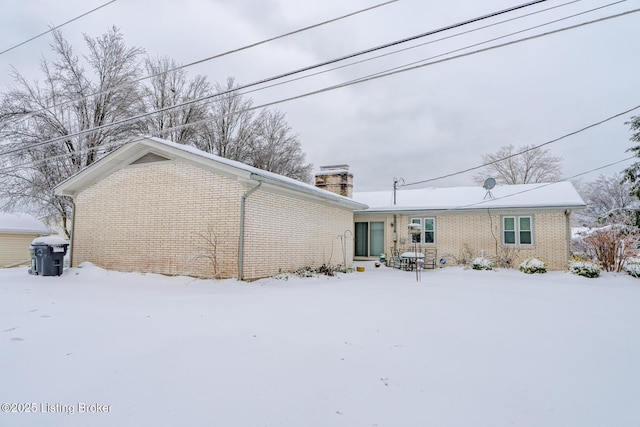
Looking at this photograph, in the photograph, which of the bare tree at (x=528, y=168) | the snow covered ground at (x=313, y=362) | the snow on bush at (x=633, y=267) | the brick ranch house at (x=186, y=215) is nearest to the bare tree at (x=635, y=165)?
the snow on bush at (x=633, y=267)

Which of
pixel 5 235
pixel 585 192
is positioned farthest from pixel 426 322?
pixel 585 192

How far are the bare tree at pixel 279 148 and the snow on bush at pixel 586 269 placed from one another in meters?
21.9

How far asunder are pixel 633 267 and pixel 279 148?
24.3m

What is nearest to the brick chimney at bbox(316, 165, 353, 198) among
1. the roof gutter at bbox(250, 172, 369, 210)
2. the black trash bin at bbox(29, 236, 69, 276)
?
the roof gutter at bbox(250, 172, 369, 210)

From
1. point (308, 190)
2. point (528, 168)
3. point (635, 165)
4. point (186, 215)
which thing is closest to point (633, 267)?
point (635, 165)

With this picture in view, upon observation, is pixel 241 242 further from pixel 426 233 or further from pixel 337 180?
pixel 426 233

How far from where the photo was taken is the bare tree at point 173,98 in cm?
2377

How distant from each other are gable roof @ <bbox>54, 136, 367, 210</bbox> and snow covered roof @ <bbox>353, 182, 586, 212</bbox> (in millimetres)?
6290

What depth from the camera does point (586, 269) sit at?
37.3 ft

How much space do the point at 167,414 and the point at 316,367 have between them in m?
1.41

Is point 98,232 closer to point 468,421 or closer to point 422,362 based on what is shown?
point 422,362

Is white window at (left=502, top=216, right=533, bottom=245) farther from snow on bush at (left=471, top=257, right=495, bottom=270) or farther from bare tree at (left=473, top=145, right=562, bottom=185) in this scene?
bare tree at (left=473, top=145, right=562, bottom=185)

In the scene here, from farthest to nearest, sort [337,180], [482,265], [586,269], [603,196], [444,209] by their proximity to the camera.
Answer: [603,196] < [337,180] < [444,209] < [482,265] < [586,269]

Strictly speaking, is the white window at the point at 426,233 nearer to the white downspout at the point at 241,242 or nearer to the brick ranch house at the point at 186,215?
the brick ranch house at the point at 186,215
